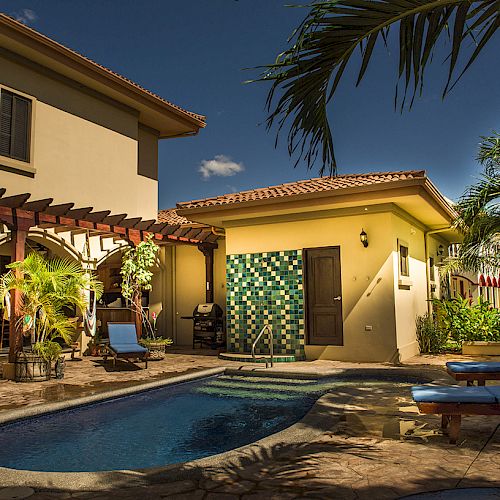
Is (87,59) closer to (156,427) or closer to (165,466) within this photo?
(156,427)

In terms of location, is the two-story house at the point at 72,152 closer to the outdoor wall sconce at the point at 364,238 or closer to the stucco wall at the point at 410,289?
the outdoor wall sconce at the point at 364,238

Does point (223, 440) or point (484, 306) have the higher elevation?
point (484, 306)

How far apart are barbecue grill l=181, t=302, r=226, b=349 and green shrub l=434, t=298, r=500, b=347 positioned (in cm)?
635

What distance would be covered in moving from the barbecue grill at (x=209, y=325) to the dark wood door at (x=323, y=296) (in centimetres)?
367

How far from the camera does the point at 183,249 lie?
17094 mm

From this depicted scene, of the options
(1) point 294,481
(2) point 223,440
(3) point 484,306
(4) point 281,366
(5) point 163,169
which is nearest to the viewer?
(1) point 294,481

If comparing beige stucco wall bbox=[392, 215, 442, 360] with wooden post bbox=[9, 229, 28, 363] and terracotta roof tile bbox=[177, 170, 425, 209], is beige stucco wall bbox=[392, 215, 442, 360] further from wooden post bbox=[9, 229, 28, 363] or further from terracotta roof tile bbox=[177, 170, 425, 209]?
wooden post bbox=[9, 229, 28, 363]

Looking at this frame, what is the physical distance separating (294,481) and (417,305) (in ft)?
34.9

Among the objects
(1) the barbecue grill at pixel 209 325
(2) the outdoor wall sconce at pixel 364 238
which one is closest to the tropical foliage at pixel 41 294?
(1) the barbecue grill at pixel 209 325

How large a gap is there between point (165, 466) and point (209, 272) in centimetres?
1161

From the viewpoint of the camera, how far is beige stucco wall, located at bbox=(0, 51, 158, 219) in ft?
39.5

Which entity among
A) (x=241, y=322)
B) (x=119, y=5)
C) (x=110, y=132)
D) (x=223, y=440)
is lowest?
(x=223, y=440)

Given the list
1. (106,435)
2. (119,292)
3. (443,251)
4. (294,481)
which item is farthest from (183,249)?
(294,481)

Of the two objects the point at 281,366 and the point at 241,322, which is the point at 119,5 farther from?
the point at 281,366
